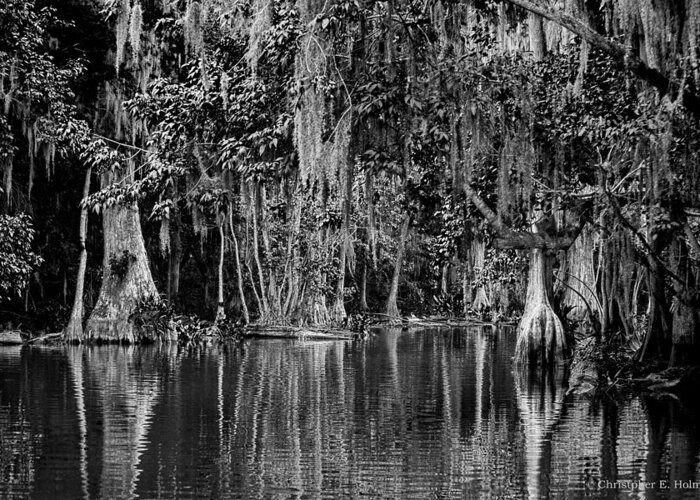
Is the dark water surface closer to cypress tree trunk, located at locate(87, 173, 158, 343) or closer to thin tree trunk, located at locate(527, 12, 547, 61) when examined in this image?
thin tree trunk, located at locate(527, 12, 547, 61)

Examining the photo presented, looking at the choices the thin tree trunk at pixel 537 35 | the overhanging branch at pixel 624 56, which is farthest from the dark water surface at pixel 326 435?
the thin tree trunk at pixel 537 35

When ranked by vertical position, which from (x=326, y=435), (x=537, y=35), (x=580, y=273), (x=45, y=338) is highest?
(x=537, y=35)

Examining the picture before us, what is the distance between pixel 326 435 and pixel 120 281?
638 inches

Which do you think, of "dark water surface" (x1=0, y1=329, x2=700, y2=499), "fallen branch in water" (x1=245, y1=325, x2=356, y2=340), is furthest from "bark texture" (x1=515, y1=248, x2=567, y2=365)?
"fallen branch in water" (x1=245, y1=325, x2=356, y2=340)

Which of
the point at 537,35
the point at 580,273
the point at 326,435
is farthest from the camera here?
the point at 580,273

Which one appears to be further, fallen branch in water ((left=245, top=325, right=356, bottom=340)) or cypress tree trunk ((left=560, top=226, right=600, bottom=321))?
fallen branch in water ((left=245, top=325, right=356, bottom=340))

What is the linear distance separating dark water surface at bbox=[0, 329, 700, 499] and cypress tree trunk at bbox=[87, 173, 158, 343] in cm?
591

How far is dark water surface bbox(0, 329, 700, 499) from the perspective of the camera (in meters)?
8.86

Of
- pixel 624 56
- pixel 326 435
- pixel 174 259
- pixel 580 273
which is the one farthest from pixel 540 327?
pixel 174 259

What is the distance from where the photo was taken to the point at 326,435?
1171cm

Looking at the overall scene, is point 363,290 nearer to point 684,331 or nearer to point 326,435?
point 684,331

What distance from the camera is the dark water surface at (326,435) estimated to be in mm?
8859

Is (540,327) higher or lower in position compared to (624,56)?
lower

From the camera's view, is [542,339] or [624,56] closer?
[624,56]
